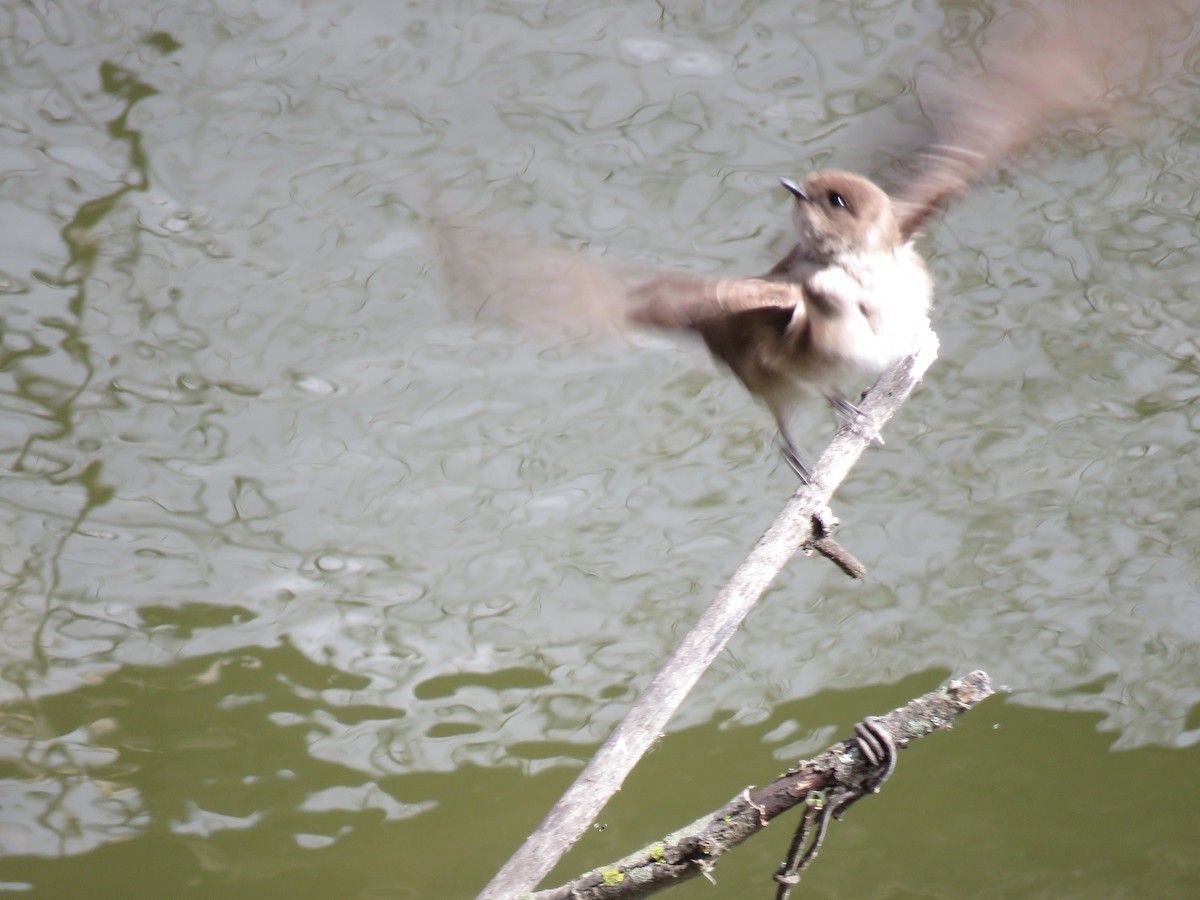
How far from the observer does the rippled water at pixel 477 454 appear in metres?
2.73

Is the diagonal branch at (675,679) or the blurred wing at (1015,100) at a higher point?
the blurred wing at (1015,100)

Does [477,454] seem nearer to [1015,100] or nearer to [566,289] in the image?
[566,289]

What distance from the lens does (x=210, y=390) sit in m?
2.93

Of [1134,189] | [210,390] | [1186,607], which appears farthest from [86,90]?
[1186,607]

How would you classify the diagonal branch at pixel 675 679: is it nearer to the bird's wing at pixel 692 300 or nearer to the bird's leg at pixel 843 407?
the bird's leg at pixel 843 407

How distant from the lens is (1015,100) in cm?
196

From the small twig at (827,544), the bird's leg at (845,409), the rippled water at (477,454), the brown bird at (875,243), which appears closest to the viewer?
the small twig at (827,544)

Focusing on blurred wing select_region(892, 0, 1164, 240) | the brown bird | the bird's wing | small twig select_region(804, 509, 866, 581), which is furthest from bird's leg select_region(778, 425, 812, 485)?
blurred wing select_region(892, 0, 1164, 240)

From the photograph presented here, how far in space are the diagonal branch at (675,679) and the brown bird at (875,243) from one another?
0.13 m

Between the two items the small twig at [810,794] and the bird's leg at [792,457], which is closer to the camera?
the small twig at [810,794]

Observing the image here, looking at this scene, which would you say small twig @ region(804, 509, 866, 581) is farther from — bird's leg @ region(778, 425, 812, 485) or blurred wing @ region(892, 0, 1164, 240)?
blurred wing @ region(892, 0, 1164, 240)

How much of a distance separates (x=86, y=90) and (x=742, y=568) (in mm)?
1832

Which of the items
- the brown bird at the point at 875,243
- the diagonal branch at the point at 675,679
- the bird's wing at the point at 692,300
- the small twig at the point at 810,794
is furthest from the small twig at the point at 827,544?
the small twig at the point at 810,794

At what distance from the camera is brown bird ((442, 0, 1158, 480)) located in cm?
187
